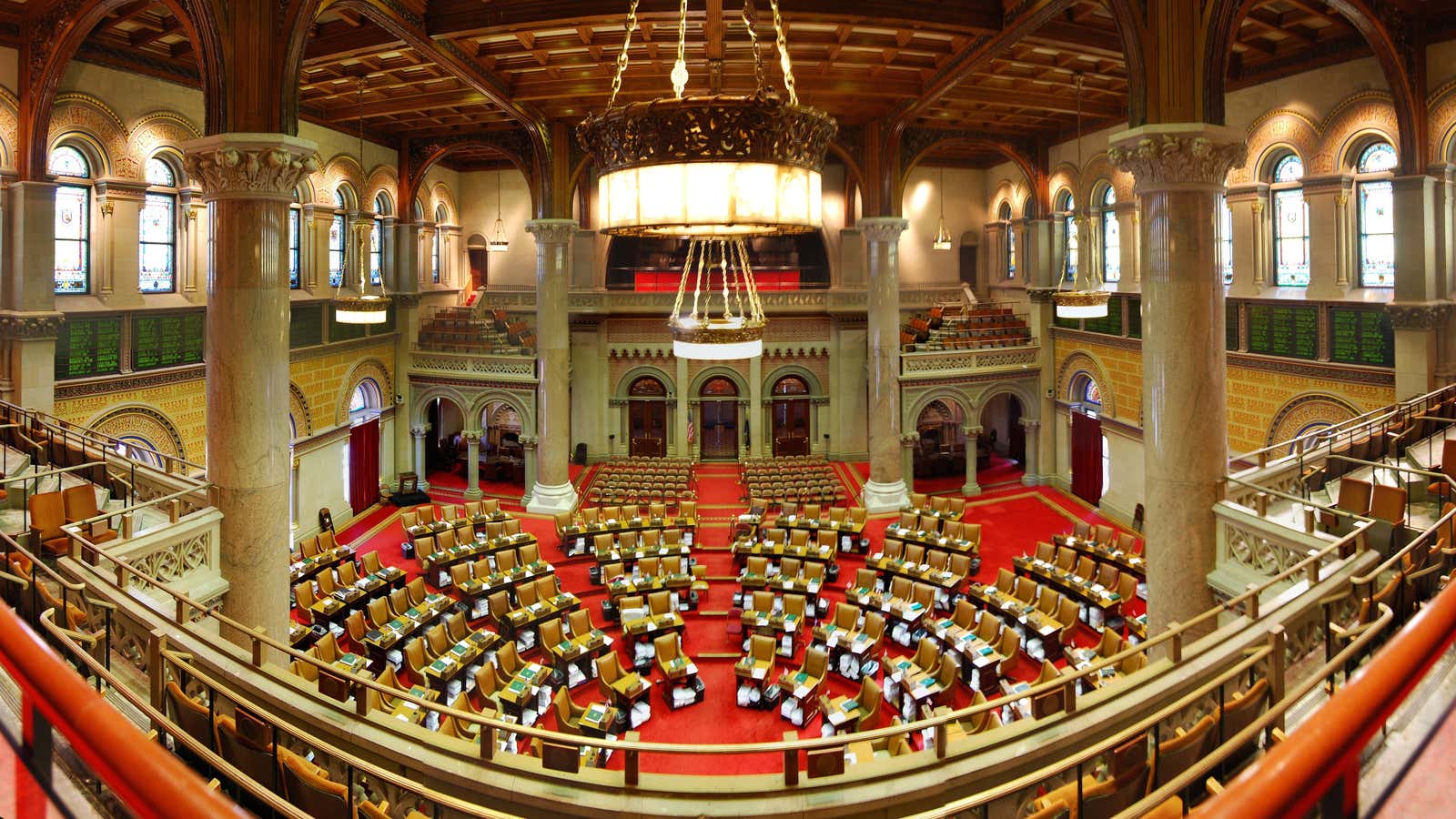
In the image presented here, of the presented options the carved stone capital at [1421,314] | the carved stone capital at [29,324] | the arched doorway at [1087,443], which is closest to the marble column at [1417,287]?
the carved stone capital at [1421,314]

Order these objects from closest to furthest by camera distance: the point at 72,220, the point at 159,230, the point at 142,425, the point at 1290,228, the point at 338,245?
the point at 72,220 → the point at 142,425 → the point at 159,230 → the point at 1290,228 → the point at 338,245

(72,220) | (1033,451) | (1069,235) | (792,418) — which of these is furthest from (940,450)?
(72,220)

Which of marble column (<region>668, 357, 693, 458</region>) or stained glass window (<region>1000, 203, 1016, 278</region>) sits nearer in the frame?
marble column (<region>668, 357, 693, 458</region>)

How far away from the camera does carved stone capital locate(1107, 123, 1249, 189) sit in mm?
8383

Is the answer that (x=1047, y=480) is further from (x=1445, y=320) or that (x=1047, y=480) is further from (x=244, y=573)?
(x=244, y=573)

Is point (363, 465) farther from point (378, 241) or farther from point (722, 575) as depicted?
point (722, 575)

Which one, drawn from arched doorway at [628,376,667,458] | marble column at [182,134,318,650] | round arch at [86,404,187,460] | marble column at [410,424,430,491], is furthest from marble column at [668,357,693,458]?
marble column at [182,134,318,650]

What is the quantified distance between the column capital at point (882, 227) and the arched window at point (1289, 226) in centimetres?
715

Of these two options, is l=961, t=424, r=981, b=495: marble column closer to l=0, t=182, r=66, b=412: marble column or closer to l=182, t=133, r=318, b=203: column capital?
l=182, t=133, r=318, b=203: column capital

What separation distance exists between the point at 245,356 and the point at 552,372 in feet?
36.5

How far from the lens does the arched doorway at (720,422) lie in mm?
25609

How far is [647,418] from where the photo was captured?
1008 inches

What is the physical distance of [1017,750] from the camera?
206 inches

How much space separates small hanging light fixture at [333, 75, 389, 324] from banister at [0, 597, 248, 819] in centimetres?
1584
